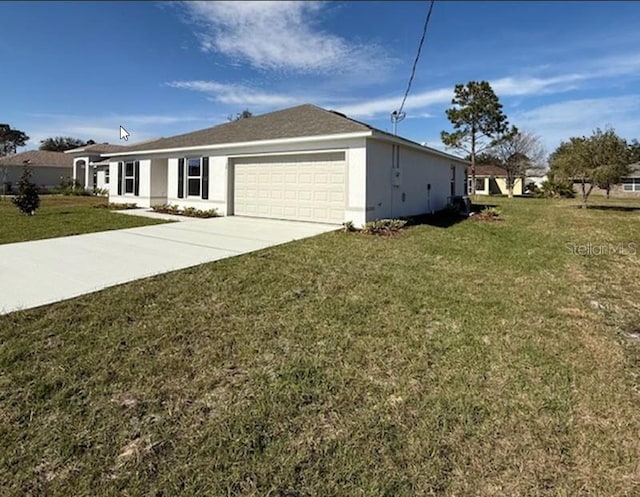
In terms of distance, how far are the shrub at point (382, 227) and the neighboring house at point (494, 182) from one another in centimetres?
3985

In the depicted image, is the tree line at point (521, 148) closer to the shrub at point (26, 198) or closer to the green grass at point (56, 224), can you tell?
the green grass at point (56, 224)

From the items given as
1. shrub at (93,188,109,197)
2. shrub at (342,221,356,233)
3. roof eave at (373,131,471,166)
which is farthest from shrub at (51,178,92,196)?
shrub at (342,221,356,233)

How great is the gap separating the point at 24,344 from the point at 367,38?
10552 mm

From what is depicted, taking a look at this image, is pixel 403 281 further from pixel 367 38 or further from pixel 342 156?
pixel 367 38

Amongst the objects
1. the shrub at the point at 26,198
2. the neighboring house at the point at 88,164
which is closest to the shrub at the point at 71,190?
the neighboring house at the point at 88,164

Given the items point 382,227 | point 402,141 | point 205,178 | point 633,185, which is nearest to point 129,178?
point 205,178

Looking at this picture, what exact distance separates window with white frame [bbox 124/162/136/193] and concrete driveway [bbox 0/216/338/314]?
27.3 feet

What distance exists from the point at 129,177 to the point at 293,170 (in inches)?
410

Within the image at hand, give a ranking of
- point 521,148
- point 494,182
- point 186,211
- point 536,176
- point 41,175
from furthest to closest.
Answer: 1. point 536,176
2. point 494,182
3. point 521,148
4. point 41,175
5. point 186,211

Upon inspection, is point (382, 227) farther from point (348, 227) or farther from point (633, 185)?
point (633, 185)

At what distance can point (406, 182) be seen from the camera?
14.3 metres

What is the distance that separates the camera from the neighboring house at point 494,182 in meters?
46.9

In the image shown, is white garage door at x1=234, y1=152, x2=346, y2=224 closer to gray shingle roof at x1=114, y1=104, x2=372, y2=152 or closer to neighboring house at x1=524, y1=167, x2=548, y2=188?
gray shingle roof at x1=114, y1=104, x2=372, y2=152

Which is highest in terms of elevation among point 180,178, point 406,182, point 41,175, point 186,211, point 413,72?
point 41,175
